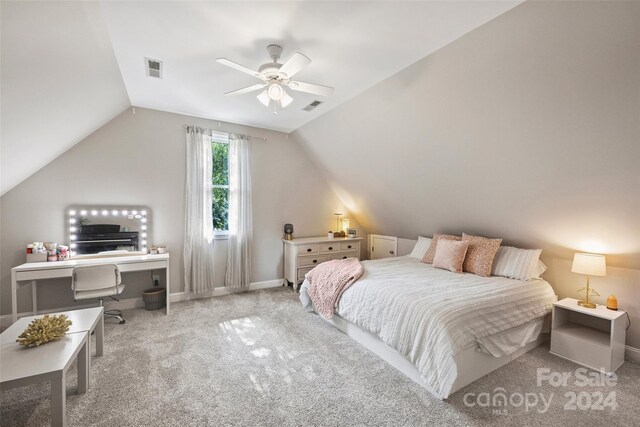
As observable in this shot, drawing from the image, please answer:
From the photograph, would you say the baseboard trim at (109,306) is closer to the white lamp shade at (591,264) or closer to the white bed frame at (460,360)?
the white bed frame at (460,360)

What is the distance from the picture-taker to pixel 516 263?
122 inches

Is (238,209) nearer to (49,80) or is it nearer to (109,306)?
(109,306)

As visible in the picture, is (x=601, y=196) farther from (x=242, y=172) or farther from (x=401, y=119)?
(x=242, y=172)

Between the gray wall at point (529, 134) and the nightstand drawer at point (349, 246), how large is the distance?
1.41 meters

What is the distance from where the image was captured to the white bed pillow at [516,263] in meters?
3.02

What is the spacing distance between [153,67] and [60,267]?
2303 mm

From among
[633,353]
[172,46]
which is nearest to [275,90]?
[172,46]

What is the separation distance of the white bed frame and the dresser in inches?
68.2

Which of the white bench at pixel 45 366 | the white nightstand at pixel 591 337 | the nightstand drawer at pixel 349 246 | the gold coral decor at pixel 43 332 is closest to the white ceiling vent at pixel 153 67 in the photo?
the gold coral decor at pixel 43 332

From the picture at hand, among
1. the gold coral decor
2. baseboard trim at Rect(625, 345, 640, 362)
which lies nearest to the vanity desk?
the gold coral decor

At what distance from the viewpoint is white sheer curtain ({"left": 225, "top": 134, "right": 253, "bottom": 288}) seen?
432 cm

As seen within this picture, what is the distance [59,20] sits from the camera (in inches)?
66.7

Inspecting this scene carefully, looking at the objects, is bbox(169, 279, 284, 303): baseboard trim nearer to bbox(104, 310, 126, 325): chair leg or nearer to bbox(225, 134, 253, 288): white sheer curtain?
bbox(225, 134, 253, 288): white sheer curtain

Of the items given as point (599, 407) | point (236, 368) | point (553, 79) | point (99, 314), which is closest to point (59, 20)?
point (99, 314)
